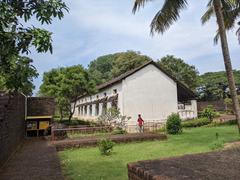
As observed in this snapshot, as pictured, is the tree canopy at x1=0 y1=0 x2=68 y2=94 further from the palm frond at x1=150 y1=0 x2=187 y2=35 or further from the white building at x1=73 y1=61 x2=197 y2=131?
the white building at x1=73 y1=61 x2=197 y2=131

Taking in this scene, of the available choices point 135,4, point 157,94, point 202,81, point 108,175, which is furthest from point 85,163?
point 202,81

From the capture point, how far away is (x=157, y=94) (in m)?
23.0

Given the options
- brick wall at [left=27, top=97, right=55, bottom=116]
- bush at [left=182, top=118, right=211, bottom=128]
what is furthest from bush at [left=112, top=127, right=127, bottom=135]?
bush at [left=182, top=118, right=211, bottom=128]

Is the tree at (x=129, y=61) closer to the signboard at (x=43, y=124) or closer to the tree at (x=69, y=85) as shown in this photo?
the tree at (x=69, y=85)

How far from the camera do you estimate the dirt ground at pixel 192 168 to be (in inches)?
145

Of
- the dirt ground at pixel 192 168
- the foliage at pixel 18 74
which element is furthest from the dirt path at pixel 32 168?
the foliage at pixel 18 74

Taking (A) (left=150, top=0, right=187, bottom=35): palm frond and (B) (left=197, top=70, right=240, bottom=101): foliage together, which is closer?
(A) (left=150, top=0, right=187, bottom=35): palm frond

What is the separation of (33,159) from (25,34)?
7302 millimetres

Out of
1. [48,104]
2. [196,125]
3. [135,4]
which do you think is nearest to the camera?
[135,4]

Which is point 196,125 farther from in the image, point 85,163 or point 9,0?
point 9,0

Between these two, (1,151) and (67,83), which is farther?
(67,83)

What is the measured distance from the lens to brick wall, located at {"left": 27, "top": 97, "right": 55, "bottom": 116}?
2038 cm

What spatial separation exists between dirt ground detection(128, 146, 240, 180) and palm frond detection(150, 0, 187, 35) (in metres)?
9.19

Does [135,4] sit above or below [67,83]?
above
